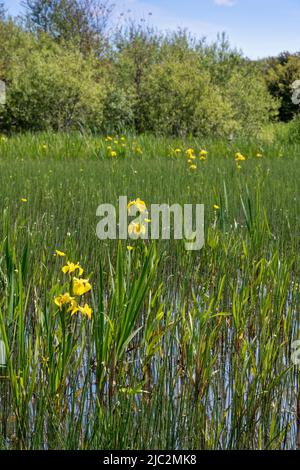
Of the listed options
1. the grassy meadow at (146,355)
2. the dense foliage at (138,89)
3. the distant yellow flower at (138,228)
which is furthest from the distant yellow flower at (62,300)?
the dense foliage at (138,89)

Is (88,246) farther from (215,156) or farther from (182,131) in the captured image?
(182,131)

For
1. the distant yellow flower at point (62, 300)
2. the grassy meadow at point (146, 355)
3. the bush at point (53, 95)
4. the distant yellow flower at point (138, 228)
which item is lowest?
the grassy meadow at point (146, 355)

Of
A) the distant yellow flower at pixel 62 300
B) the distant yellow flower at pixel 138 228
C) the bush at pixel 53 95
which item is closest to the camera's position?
the distant yellow flower at pixel 62 300

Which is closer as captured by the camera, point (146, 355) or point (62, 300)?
point (62, 300)

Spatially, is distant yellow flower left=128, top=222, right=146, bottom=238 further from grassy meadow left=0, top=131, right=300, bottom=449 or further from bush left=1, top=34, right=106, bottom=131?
bush left=1, top=34, right=106, bottom=131

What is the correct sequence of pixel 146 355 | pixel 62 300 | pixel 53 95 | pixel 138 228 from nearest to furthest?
pixel 62 300
pixel 146 355
pixel 138 228
pixel 53 95

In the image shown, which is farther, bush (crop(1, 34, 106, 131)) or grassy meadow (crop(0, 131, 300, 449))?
bush (crop(1, 34, 106, 131))

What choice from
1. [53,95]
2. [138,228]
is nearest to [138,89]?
[53,95]

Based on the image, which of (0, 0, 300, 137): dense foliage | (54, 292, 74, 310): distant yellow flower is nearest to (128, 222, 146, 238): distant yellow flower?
(54, 292, 74, 310): distant yellow flower

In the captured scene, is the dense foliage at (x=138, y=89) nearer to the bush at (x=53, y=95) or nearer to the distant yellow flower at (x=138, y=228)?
the bush at (x=53, y=95)

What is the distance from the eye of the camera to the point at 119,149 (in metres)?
10.5

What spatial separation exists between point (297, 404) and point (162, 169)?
5.98 m

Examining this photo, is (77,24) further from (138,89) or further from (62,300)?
(62,300)
